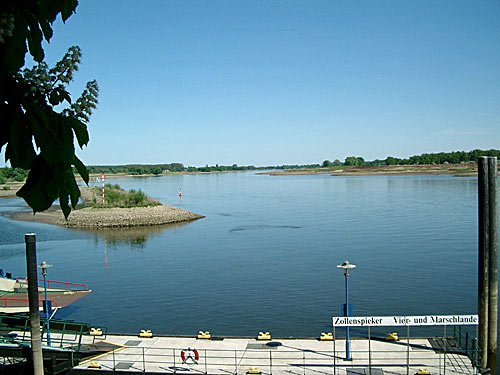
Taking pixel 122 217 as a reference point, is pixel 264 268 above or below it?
below

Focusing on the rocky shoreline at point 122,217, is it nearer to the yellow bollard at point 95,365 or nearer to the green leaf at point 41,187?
the yellow bollard at point 95,365

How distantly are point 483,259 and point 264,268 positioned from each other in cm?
2622

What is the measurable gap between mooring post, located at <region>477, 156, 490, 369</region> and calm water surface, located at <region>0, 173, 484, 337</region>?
9.99 metres

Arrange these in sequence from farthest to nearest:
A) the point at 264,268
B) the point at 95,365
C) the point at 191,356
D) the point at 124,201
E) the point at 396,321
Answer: the point at 124,201
the point at 264,268
the point at 191,356
the point at 95,365
the point at 396,321

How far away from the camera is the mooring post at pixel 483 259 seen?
1958 centimetres

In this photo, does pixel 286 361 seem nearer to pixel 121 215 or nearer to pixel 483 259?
pixel 483 259

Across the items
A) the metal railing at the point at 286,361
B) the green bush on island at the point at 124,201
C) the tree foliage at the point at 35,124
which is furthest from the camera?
the green bush on island at the point at 124,201

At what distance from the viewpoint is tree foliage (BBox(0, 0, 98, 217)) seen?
126 inches

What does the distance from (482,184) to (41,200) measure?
64.5ft

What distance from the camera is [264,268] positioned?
146ft

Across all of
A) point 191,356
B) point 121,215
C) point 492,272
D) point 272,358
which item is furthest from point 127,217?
point 492,272

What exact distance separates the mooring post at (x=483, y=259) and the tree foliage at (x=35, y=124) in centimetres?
1930

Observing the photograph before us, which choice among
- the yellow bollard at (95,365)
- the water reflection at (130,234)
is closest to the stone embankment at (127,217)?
the water reflection at (130,234)

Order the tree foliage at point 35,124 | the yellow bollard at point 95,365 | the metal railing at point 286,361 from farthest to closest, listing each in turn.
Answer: the yellow bollard at point 95,365, the metal railing at point 286,361, the tree foliage at point 35,124
